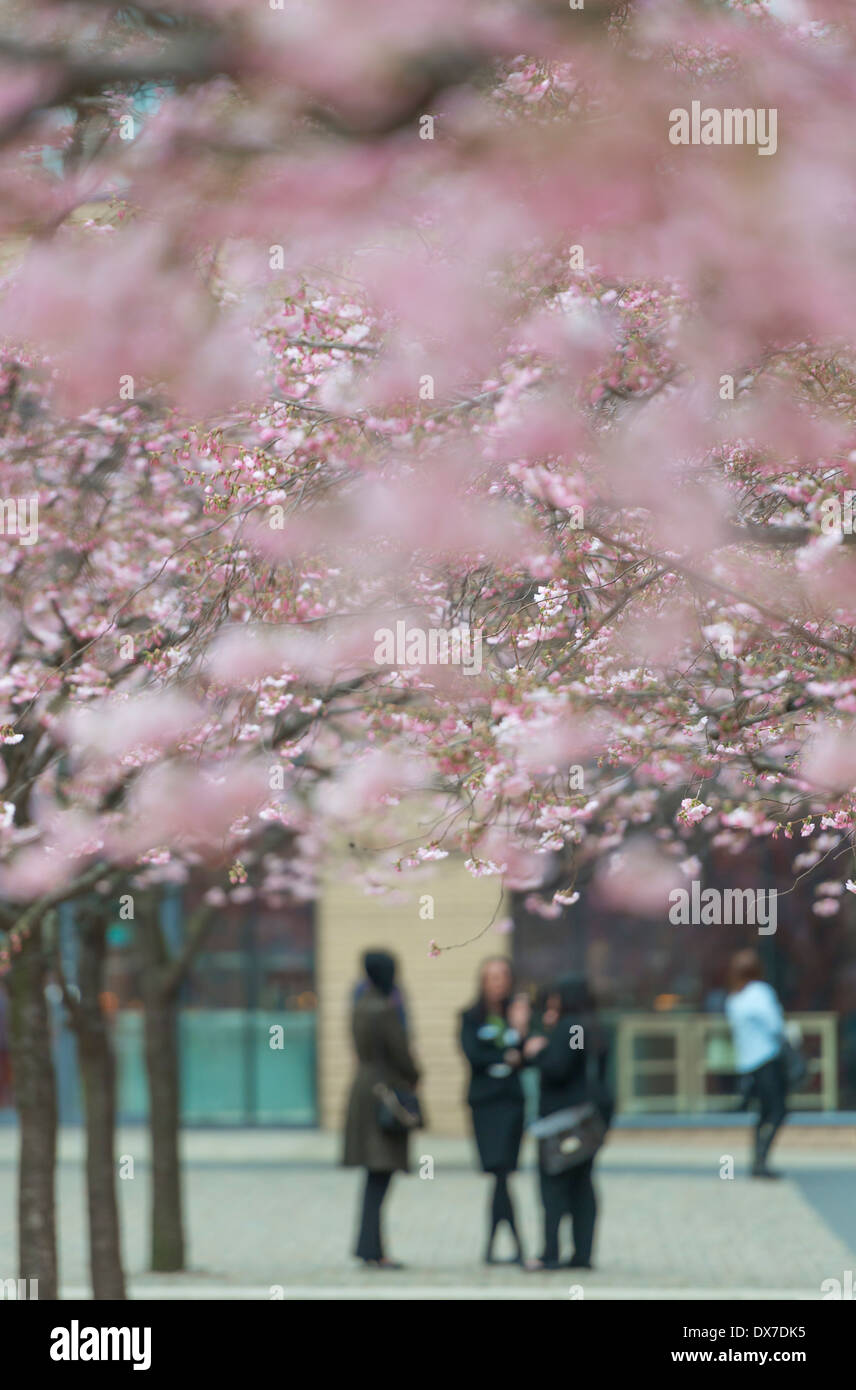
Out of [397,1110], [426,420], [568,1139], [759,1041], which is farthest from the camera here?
[759,1041]

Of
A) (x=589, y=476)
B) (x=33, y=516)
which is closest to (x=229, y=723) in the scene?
(x=33, y=516)

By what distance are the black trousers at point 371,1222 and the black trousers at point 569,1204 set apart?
0.92 meters

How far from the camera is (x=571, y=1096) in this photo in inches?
415

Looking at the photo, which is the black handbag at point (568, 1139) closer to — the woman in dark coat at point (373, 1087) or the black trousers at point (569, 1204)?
the black trousers at point (569, 1204)

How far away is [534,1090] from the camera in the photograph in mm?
18594

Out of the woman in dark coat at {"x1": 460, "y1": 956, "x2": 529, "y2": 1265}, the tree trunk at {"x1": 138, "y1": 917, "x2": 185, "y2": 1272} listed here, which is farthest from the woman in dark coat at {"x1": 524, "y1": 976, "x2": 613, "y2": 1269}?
the tree trunk at {"x1": 138, "y1": 917, "x2": 185, "y2": 1272}

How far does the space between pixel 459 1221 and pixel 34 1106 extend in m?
5.46

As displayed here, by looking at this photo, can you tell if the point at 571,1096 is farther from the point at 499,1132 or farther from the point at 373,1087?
the point at 373,1087

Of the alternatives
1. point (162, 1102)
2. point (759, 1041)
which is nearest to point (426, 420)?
point (162, 1102)

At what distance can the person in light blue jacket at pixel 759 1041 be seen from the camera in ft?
45.6

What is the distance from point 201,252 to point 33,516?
3870 mm

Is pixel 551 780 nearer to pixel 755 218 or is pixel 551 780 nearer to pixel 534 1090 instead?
pixel 755 218

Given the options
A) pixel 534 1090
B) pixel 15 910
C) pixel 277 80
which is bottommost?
pixel 534 1090

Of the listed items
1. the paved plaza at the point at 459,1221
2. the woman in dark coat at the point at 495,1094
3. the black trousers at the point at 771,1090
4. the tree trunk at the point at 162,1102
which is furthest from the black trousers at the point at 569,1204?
the black trousers at the point at 771,1090
